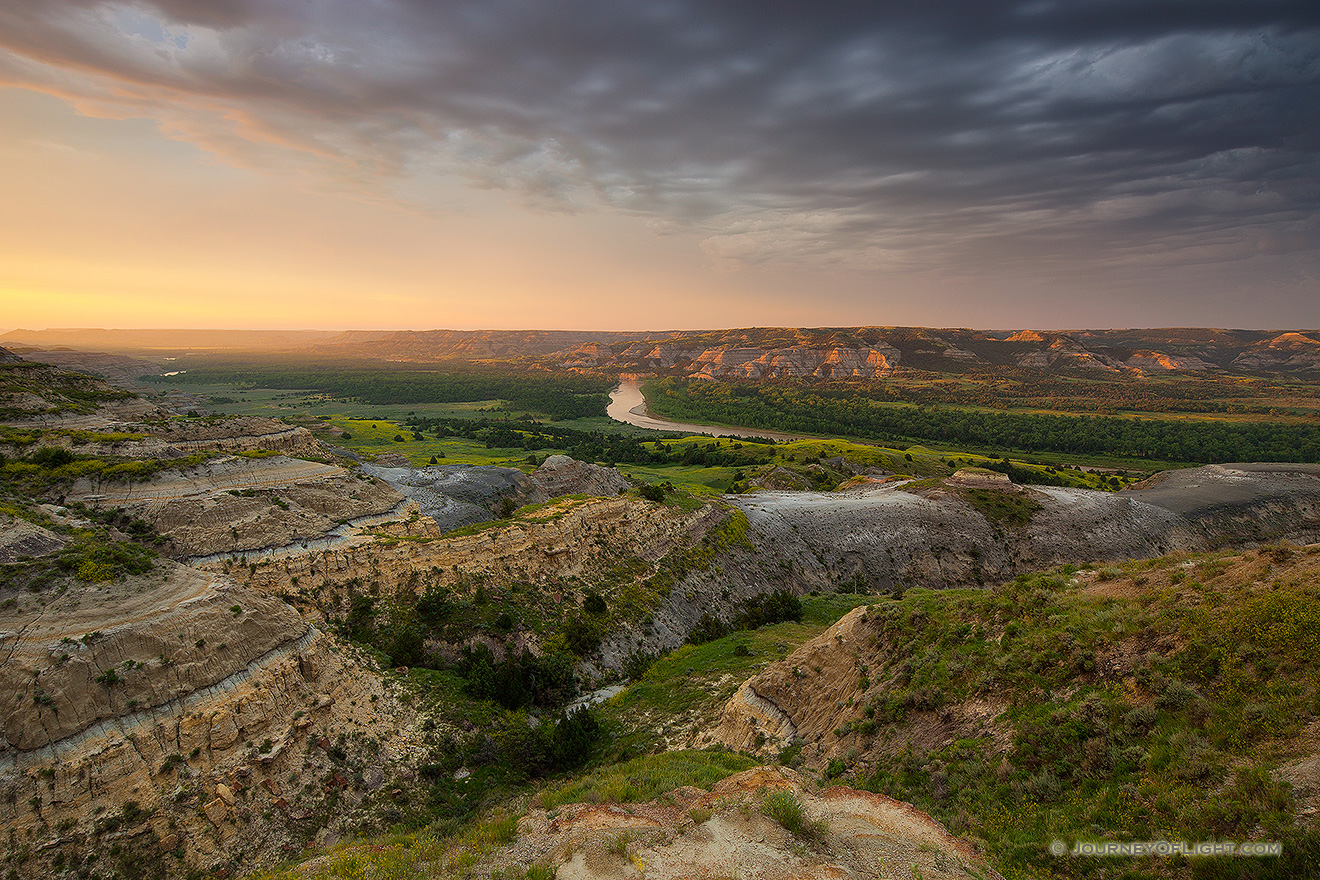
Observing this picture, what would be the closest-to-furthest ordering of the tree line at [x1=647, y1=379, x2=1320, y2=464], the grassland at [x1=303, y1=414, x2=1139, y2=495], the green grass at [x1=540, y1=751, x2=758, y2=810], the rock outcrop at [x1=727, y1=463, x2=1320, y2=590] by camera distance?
the green grass at [x1=540, y1=751, x2=758, y2=810] < the rock outcrop at [x1=727, y1=463, x2=1320, y2=590] < the grassland at [x1=303, y1=414, x2=1139, y2=495] < the tree line at [x1=647, y1=379, x2=1320, y2=464]

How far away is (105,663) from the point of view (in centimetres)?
1557

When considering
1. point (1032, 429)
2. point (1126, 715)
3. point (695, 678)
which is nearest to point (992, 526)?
point (695, 678)

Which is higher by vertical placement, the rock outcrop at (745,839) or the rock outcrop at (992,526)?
the rock outcrop at (745,839)

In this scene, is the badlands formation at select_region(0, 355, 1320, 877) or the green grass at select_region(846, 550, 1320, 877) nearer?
the green grass at select_region(846, 550, 1320, 877)

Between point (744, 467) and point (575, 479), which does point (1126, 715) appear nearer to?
point (575, 479)

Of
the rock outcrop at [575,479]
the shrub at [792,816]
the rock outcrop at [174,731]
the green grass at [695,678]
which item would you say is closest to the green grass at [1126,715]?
the shrub at [792,816]

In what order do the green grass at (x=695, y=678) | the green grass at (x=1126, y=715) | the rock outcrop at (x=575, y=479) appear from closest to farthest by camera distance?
the green grass at (x=1126, y=715), the green grass at (x=695, y=678), the rock outcrop at (x=575, y=479)

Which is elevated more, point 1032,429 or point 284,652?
point 284,652

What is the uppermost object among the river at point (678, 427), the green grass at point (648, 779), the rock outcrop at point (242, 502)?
the rock outcrop at point (242, 502)

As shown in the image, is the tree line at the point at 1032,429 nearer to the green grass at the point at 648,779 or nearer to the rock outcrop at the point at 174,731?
the green grass at the point at 648,779

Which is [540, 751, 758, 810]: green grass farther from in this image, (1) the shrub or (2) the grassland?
(2) the grassland

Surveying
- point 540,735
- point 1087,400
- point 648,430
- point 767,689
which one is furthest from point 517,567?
point 1087,400

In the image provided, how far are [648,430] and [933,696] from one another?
125 m

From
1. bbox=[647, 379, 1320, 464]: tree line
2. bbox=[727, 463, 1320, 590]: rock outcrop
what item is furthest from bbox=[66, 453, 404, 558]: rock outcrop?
bbox=[647, 379, 1320, 464]: tree line
